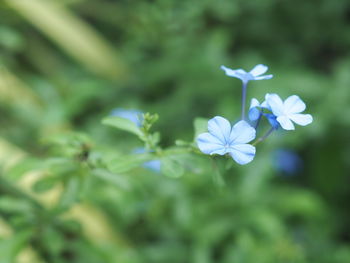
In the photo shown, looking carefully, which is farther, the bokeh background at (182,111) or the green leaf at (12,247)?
the bokeh background at (182,111)

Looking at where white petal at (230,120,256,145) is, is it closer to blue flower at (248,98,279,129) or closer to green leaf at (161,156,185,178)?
blue flower at (248,98,279,129)

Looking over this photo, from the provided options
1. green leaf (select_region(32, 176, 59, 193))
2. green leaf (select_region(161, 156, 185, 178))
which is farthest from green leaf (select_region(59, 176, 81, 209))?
green leaf (select_region(161, 156, 185, 178))

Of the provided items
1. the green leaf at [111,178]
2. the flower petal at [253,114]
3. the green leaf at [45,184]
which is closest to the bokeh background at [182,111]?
the green leaf at [111,178]

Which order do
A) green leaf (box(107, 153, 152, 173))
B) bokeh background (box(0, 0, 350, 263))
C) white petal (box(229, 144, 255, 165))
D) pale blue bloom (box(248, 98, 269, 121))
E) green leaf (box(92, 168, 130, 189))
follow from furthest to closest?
bokeh background (box(0, 0, 350, 263)) → green leaf (box(92, 168, 130, 189)) → green leaf (box(107, 153, 152, 173)) → pale blue bloom (box(248, 98, 269, 121)) → white petal (box(229, 144, 255, 165))

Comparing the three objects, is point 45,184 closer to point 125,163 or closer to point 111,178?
point 111,178

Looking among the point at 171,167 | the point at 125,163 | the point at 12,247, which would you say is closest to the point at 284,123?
the point at 171,167

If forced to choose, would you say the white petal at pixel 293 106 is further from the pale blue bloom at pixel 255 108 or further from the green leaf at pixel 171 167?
the green leaf at pixel 171 167
